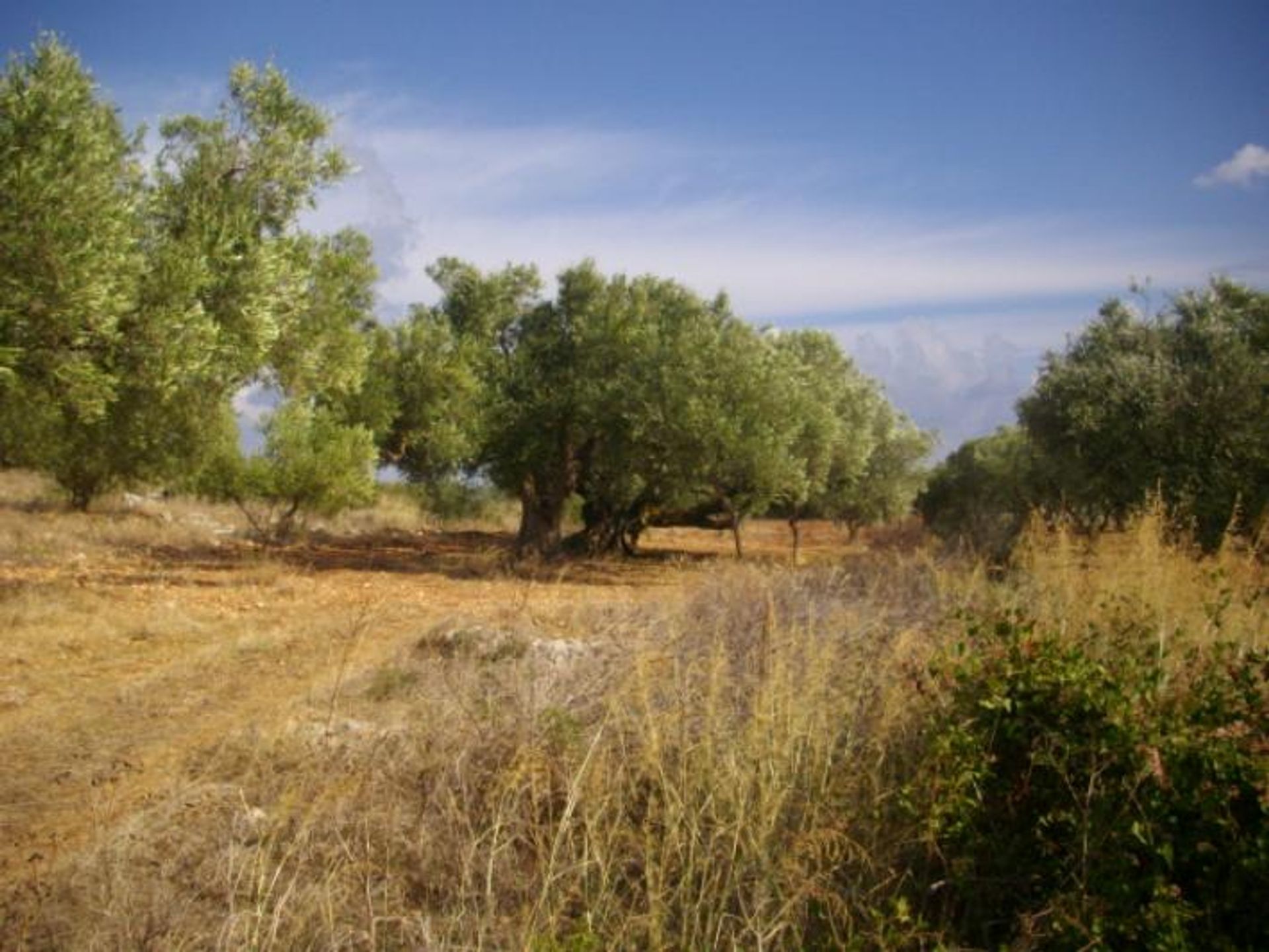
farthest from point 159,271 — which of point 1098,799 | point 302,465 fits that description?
point 1098,799

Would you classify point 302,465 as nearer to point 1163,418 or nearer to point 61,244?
point 61,244

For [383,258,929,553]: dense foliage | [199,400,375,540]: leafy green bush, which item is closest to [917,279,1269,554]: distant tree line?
[383,258,929,553]: dense foliage

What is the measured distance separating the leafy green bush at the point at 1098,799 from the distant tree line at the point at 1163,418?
40.2 feet

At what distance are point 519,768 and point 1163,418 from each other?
59.5 ft

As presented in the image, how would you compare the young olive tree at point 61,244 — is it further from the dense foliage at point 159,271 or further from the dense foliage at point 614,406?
the dense foliage at point 614,406

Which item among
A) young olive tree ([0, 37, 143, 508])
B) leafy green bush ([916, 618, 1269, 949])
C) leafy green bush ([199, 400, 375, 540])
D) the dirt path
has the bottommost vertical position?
the dirt path

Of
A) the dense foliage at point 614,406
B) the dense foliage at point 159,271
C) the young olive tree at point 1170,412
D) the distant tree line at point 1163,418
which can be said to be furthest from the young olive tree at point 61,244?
the young olive tree at point 1170,412

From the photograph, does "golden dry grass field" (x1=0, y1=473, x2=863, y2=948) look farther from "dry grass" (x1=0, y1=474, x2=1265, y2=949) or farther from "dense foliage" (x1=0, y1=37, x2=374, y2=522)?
"dense foliage" (x1=0, y1=37, x2=374, y2=522)

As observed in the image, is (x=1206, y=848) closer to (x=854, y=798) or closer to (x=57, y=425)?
(x=854, y=798)

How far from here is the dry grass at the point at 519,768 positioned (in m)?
4.65

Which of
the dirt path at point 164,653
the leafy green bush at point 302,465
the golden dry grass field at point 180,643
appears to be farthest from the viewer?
the leafy green bush at point 302,465

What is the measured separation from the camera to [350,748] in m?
6.71

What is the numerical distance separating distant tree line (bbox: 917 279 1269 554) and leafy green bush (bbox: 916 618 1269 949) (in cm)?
1227

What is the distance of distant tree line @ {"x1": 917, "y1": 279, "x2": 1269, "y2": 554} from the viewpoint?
1798 centimetres
